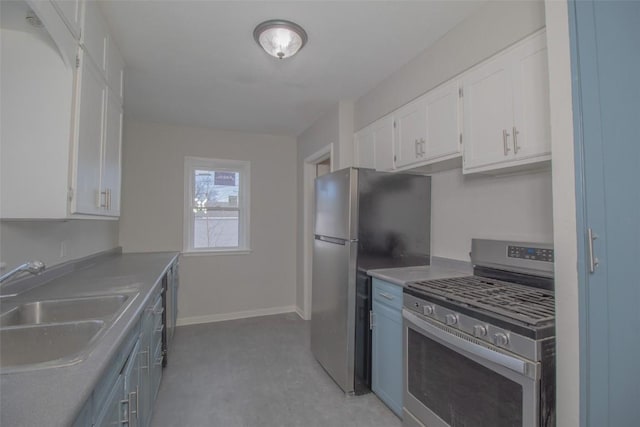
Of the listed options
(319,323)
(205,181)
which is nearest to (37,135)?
(319,323)

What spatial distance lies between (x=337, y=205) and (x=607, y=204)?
62.1 inches

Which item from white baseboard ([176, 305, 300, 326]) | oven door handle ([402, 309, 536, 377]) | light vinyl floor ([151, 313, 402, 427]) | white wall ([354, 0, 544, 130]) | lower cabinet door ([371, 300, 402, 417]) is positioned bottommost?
light vinyl floor ([151, 313, 402, 427])

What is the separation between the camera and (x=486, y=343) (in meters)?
1.33

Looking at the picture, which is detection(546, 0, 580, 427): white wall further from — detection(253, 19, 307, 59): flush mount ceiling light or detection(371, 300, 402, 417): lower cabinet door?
detection(253, 19, 307, 59): flush mount ceiling light

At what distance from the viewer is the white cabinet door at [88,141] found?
1.45 metres

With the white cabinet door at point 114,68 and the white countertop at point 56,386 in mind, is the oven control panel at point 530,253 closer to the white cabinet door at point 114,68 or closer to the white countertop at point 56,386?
the white countertop at point 56,386

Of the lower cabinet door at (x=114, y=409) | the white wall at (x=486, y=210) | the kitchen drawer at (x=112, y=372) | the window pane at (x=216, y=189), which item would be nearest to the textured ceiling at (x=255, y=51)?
the window pane at (x=216, y=189)

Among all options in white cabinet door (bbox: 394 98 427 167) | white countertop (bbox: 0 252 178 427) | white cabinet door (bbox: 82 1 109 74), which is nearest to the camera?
white countertop (bbox: 0 252 178 427)

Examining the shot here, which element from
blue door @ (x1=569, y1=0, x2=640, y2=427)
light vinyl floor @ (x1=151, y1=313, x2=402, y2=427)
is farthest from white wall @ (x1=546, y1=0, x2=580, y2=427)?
light vinyl floor @ (x1=151, y1=313, x2=402, y2=427)

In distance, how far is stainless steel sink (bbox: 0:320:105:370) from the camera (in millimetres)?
1134

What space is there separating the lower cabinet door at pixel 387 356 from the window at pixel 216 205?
8.18ft

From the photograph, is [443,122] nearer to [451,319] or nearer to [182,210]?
[451,319]

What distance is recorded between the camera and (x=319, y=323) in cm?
270

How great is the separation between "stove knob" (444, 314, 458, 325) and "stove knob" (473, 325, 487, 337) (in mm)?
106
